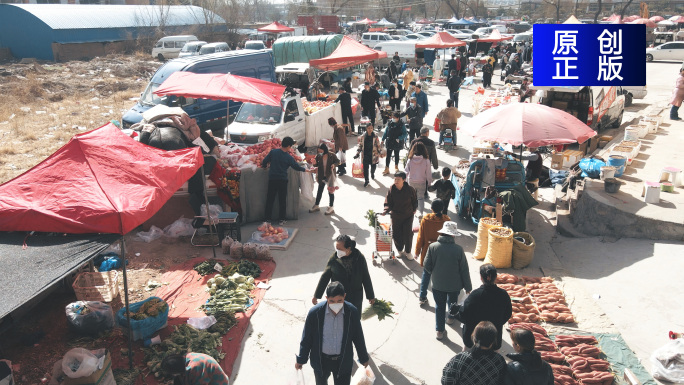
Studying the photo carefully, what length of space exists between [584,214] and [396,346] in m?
5.33

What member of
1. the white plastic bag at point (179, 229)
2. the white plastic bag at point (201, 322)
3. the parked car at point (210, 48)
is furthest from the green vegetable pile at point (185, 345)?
the parked car at point (210, 48)

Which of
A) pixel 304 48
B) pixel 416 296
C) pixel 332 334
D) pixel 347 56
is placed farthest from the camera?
pixel 304 48

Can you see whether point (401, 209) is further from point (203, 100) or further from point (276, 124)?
point (203, 100)

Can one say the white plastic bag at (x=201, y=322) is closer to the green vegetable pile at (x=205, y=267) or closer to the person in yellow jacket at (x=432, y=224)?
the green vegetable pile at (x=205, y=267)

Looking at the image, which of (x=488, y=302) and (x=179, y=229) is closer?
(x=488, y=302)

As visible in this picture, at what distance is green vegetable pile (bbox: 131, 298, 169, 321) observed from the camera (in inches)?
245

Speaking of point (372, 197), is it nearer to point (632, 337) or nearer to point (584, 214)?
point (584, 214)

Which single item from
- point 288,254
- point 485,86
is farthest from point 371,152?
point 485,86

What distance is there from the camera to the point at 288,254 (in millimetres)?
8852

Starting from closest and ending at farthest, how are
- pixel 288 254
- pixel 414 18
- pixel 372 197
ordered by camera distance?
1. pixel 288 254
2. pixel 372 197
3. pixel 414 18

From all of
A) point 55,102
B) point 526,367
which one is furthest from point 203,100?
point 526,367

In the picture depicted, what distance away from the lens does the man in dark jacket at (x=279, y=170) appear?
31.7 feet

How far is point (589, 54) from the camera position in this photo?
13875 mm

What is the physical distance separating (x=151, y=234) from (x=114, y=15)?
39.9 m
